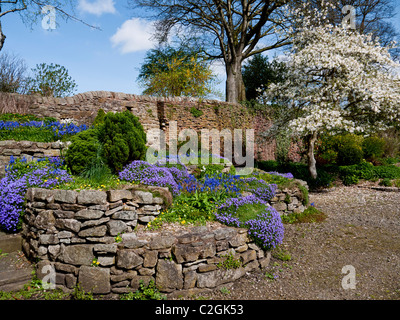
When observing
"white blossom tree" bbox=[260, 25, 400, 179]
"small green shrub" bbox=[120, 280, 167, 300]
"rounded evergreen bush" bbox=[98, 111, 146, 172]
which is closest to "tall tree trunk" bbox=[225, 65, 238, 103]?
"white blossom tree" bbox=[260, 25, 400, 179]

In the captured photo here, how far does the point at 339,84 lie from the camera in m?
8.67

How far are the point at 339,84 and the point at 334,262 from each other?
6.06 meters

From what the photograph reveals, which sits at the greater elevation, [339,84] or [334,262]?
[339,84]

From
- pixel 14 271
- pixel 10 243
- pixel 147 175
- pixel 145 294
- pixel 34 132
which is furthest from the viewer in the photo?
pixel 34 132

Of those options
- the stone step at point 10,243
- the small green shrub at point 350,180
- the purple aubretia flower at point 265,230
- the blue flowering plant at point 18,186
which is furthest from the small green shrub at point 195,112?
the stone step at point 10,243

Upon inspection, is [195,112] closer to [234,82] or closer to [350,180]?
[234,82]

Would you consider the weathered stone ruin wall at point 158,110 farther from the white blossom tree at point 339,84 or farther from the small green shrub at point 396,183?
the small green shrub at point 396,183

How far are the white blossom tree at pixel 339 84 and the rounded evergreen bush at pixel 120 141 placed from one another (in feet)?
16.7

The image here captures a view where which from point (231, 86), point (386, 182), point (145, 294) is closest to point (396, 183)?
point (386, 182)

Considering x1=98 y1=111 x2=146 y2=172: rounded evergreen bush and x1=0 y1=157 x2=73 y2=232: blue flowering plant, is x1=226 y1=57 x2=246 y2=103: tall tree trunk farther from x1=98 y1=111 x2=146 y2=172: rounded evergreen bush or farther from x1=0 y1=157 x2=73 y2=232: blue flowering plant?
x1=0 y1=157 x2=73 y2=232: blue flowering plant

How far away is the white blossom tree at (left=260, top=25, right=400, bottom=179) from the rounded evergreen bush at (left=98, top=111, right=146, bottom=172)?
5077 millimetres

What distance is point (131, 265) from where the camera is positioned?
358cm

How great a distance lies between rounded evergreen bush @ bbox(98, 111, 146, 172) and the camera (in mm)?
5074
